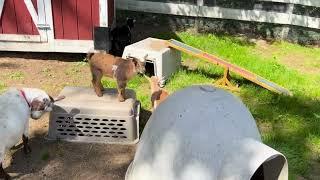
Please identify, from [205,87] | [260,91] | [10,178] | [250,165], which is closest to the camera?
[250,165]

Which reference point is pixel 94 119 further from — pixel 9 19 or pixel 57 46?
pixel 9 19

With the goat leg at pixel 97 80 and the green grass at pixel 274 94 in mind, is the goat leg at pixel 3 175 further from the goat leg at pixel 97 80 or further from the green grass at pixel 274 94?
the green grass at pixel 274 94

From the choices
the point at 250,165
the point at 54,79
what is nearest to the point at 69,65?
the point at 54,79

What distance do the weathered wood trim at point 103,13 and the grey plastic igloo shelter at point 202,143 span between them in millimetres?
3795

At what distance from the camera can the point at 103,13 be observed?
22.1 ft

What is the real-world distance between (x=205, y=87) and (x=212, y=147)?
0.60m

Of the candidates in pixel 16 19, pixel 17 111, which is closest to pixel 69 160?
pixel 17 111

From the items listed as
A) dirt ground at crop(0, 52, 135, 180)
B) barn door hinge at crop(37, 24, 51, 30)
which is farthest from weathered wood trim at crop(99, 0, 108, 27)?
dirt ground at crop(0, 52, 135, 180)

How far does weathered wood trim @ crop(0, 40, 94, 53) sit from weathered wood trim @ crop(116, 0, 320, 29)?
225cm

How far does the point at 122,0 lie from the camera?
8.88m

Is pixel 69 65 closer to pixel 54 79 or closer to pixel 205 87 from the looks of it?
pixel 54 79

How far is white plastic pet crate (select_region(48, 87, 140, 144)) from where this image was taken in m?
4.77

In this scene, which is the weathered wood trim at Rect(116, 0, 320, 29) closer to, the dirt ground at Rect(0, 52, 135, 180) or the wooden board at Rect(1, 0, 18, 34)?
the wooden board at Rect(1, 0, 18, 34)

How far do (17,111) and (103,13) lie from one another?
2948 mm
